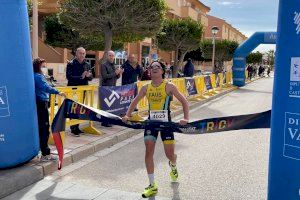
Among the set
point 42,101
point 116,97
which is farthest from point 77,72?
point 42,101

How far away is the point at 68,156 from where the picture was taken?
22.0 feet

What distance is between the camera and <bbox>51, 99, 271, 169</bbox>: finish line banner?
487cm

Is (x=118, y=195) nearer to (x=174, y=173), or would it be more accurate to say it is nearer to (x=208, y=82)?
(x=174, y=173)

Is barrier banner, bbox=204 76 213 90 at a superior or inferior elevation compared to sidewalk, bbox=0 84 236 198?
superior

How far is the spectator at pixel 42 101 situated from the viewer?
6.09 meters

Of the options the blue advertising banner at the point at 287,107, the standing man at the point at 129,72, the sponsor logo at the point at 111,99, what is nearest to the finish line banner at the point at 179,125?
the blue advertising banner at the point at 287,107

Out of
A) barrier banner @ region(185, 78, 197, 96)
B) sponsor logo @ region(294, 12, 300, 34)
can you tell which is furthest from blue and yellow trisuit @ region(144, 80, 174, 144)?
barrier banner @ region(185, 78, 197, 96)

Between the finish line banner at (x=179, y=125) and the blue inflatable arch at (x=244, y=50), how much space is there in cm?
2217

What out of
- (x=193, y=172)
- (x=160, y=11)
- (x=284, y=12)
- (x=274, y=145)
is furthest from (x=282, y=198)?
(x=160, y=11)

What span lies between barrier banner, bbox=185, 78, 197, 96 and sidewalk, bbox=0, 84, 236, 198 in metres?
6.63

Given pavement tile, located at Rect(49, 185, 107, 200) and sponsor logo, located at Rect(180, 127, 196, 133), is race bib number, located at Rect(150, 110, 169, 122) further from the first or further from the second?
pavement tile, located at Rect(49, 185, 107, 200)

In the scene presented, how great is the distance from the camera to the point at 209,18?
8300cm

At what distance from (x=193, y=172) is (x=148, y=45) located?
140 feet

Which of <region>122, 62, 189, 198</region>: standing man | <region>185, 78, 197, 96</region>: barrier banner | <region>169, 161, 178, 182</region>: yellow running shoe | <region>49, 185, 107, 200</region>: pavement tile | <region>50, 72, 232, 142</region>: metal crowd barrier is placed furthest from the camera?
<region>185, 78, 197, 96</region>: barrier banner
